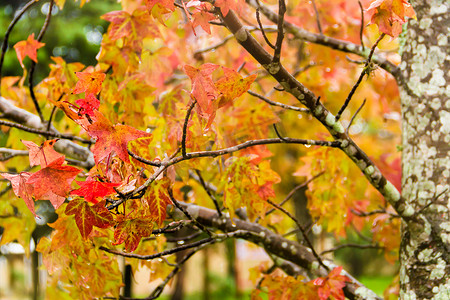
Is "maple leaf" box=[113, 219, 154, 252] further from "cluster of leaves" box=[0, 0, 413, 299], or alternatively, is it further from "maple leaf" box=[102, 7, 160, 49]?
"maple leaf" box=[102, 7, 160, 49]

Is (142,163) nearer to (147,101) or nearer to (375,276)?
(147,101)

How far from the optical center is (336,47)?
A: 2.13 metres

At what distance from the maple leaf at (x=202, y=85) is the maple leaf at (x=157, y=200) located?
268 mm

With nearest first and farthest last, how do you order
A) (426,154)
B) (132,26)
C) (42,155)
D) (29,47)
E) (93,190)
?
1. (93,190)
2. (42,155)
3. (426,154)
4. (132,26)
5. (29,47)

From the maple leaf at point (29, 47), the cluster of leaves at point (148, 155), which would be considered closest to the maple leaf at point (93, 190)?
the cluster of leaves at point (148, 155)

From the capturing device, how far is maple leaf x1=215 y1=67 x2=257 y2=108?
1.19 meters

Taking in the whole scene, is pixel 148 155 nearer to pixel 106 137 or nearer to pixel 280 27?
pixel 106 137

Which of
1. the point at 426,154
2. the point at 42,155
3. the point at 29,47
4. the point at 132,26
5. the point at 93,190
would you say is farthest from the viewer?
the point at 29,47

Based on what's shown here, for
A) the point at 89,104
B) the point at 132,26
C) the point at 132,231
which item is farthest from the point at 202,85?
the point at 132,26

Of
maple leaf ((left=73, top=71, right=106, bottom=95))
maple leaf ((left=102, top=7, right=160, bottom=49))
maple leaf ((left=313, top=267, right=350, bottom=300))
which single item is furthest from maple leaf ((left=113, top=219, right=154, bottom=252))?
maple leaf ((left=102, top=7, right=160, bottom=49))

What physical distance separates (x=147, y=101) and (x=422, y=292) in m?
1.61

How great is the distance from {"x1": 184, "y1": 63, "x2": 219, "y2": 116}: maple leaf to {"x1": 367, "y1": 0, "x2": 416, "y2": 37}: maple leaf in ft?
1.78

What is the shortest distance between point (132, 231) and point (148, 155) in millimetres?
302

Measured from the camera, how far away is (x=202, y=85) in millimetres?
1170
